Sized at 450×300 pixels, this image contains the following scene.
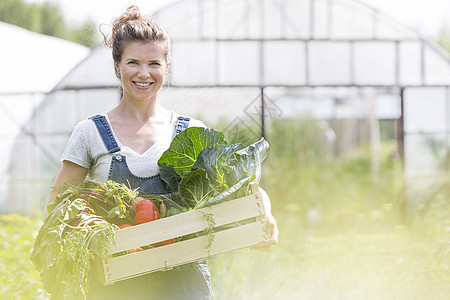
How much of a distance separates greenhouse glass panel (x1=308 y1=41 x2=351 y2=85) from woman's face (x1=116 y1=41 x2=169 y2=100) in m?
5.67

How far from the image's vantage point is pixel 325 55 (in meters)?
7.25

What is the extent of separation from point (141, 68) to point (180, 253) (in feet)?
1.76

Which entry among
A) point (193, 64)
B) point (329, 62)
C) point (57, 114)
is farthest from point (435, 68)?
point (57, 114)

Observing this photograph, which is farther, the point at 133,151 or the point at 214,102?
the point at 214,102

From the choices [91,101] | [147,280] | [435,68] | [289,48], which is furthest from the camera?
[435,68]

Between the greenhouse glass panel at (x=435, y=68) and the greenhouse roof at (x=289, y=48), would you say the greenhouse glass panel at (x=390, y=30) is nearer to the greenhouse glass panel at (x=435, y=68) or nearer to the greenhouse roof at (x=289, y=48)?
the greenhouse roof at (x=289, y=48)

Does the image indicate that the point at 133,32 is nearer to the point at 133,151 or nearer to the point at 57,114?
the point at 133,151

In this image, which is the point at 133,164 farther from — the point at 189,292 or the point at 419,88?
the point at 419,88

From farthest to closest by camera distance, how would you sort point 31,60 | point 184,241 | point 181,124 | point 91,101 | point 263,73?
1. point 31,60
2. point 263,73
3. point 91,101
4. point 181,124
5. point 184,241

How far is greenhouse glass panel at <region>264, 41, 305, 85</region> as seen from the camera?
7117 millimetres

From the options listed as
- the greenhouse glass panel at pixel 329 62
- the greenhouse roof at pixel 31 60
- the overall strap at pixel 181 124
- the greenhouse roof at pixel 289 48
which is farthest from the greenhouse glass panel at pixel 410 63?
the overall strap at pixel 181 124

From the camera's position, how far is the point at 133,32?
1675 mm

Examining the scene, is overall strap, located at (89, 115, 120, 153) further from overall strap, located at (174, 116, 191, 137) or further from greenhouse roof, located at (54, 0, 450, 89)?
greenhouse roof, located at (54, 0, 450, 89)

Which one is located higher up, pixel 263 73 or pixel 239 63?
pixel 239 63
